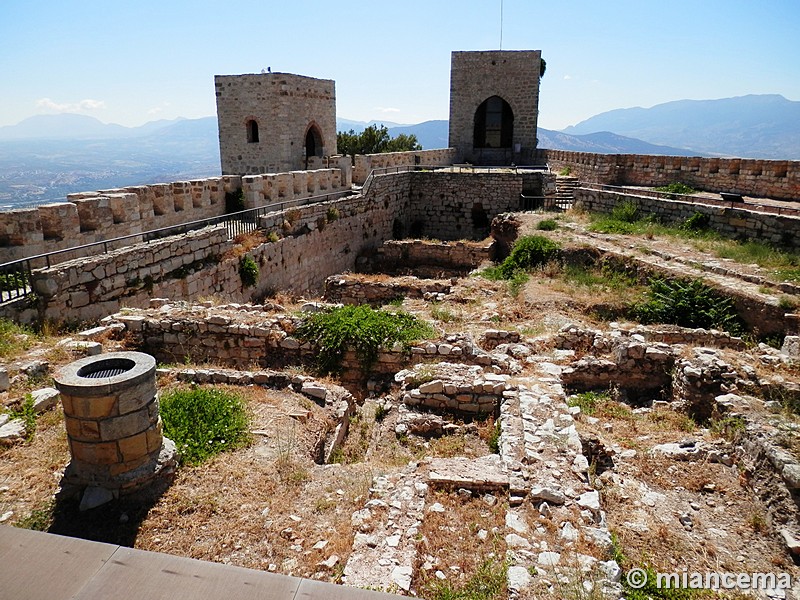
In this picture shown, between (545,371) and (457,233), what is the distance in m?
14.7

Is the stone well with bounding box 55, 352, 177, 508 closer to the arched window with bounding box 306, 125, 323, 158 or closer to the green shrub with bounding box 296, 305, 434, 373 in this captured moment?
the green shrub with bounding box 296, 305, 434, 373

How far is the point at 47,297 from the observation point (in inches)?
316

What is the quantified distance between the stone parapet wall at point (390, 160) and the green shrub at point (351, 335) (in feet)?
40.4

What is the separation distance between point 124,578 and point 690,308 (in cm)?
1138

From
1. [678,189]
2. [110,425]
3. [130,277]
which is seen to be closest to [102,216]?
[130,277]

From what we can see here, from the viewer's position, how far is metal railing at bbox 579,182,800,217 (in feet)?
46.4

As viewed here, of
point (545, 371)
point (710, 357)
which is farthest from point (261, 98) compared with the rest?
point (710, 357)

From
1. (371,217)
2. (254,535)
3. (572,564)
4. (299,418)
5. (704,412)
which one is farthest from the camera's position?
(371,217)

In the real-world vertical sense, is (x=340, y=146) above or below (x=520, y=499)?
above

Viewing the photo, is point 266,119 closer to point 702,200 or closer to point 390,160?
point 390,160

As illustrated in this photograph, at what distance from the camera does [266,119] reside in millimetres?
19594

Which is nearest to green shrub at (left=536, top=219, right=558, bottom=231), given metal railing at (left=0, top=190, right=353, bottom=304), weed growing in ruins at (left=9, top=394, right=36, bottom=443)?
metal railing at (left=0, top=190, right=353, bottom=304)

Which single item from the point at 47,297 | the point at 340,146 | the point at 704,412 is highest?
the point at 340,146

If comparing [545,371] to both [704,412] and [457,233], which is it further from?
[457,233]
